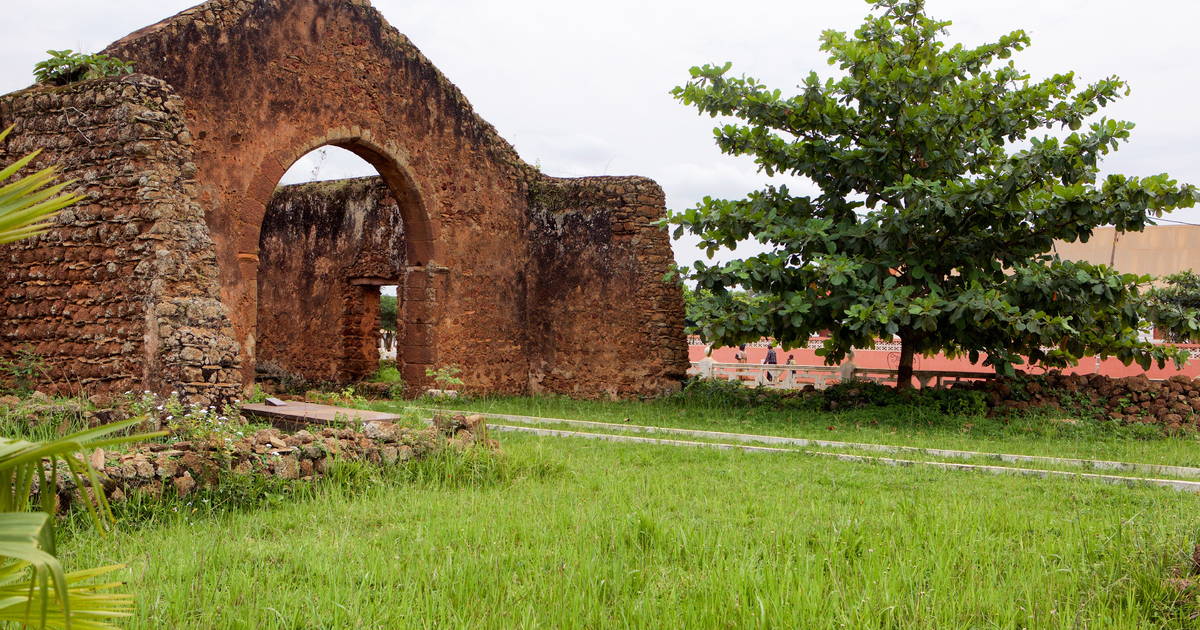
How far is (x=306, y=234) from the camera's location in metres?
15.1

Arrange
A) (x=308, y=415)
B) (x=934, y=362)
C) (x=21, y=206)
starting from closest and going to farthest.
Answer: (x=21, y=206) < (x=308, y=415) < (x=934, y=362)

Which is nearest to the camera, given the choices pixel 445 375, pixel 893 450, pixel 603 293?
pixel 893 450

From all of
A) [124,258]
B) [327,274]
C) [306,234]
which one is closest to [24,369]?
[124,258]

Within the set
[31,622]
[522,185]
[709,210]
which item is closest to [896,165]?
[709,210]

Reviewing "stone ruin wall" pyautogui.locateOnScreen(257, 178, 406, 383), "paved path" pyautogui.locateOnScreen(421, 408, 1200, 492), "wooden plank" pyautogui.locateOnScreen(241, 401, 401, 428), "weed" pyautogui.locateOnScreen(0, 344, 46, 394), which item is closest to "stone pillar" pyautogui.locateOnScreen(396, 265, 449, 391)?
"stone ruin wall" pyautogui.locateOnScreen(257, 178, 406, 383)

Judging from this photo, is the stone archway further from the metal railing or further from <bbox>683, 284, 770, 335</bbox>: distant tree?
the metal railing

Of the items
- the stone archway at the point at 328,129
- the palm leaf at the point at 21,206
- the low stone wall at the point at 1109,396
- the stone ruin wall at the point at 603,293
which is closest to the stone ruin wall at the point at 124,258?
the stone archway at the point at 328,129

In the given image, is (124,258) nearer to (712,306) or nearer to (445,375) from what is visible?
(445,375)

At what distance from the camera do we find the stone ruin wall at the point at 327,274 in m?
14.5

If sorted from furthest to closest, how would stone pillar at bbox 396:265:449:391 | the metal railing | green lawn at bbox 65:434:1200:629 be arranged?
1. stone pillar at bbox 396:265:449:391
2. the metal railing
3. green lawn at bbox 65:434:1200:629

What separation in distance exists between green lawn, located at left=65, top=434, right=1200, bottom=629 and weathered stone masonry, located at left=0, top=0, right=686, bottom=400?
11.8 feet

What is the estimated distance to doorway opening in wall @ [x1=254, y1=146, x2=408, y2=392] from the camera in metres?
14.5

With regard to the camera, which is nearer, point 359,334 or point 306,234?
point 359,334

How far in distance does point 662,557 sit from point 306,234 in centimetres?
1276
